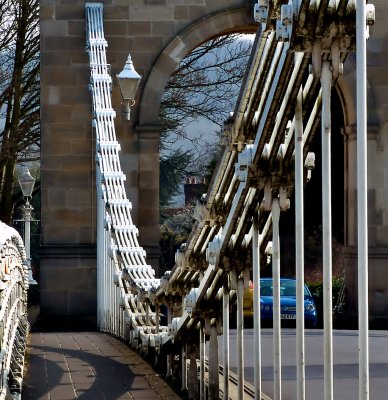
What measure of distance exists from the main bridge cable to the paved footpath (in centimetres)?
29

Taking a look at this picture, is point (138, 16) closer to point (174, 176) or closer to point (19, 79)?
point (19, 79)

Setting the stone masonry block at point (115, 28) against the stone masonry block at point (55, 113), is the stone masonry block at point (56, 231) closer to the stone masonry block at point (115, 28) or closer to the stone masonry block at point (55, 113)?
the stone masonry block at point (55, 113)

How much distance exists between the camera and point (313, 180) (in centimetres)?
3319

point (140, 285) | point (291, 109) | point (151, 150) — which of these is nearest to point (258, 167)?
point (291, 109)

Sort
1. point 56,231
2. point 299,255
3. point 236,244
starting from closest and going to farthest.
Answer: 1. point 299,255
2. point 236,244
3. point 56,231

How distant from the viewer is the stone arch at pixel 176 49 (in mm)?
19531

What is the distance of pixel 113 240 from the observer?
47.0 ft

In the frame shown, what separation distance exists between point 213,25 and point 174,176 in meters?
20.9

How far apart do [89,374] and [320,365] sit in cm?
257

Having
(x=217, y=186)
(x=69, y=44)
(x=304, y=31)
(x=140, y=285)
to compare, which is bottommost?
(x=140, y=285)

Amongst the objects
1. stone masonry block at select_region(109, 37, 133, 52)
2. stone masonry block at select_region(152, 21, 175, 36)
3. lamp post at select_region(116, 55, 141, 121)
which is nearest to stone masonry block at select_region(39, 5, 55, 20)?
stone masonry block at select_region(109, 37, 133, 52)

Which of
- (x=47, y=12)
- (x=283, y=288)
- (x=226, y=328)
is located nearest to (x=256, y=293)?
(x=226, y=328)

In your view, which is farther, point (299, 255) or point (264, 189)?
point (264, 189)

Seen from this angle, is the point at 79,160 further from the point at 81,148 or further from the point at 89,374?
the point at 89,374
